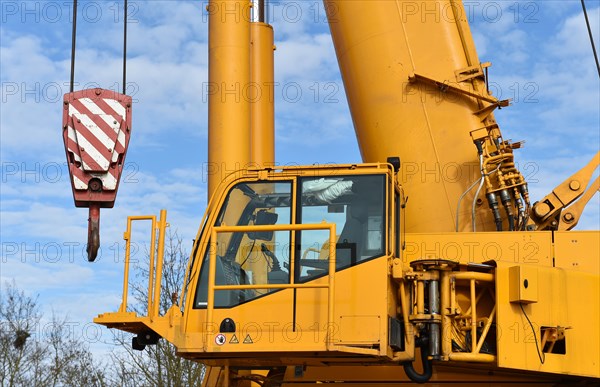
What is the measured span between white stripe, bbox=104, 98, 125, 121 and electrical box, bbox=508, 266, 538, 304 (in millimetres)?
3280

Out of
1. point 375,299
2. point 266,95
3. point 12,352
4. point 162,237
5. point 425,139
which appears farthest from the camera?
point 12,352

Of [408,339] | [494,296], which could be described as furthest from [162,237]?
[494,296]

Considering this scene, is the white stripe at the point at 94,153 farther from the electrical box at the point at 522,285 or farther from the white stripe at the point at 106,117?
the electrical box at the point at 522,285

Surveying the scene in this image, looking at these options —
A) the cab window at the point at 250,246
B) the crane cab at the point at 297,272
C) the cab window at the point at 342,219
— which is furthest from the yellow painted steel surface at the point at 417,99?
the cab window at the point at 250,246

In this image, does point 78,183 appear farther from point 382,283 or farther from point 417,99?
point 417,99

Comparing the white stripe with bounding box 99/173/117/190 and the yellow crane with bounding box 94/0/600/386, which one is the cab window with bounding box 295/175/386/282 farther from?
the white stripe with bounding box 99/173/117/190

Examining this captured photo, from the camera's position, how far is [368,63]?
877cm

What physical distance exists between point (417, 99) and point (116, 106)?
300cm

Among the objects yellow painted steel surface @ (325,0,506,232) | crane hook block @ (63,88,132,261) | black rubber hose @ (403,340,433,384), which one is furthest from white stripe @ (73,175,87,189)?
yellow painted steel surface @ (325,0,506,232)

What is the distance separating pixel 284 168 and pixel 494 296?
193 cm

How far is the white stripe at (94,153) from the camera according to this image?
6.77 meters

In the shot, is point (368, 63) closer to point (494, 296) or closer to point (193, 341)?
point (494, 296)

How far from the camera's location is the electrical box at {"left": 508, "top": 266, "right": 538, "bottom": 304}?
263 inches

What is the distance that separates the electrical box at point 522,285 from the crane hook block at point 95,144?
3.10 metres
